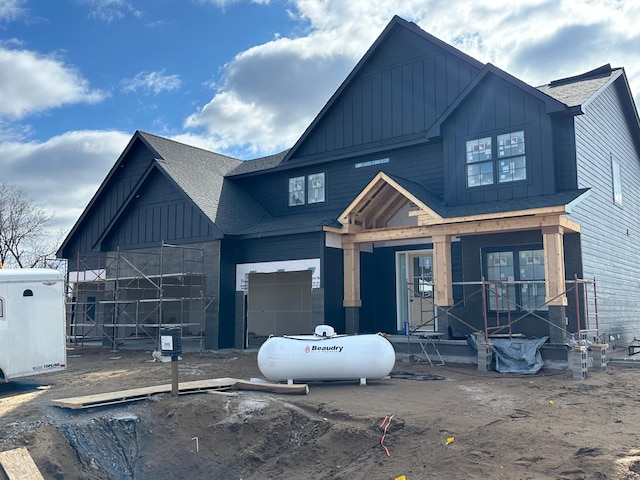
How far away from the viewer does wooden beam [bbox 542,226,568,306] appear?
1312 cm

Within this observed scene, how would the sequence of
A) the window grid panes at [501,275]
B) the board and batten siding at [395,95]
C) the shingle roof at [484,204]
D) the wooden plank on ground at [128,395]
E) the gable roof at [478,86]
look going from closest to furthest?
the wooden plank on ground at [128,395], the shingle roof at [484,204], the gable roof at [478,86], the window grid panes at [501,275], the board and batten siding at [395,95]

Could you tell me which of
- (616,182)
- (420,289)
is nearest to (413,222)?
(420,289)

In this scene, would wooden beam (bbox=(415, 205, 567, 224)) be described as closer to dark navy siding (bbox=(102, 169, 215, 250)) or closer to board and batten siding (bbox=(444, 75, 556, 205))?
board and batten siding (bbox=(444, 75, 556, 205))

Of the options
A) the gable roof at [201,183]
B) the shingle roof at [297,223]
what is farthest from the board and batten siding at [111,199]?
the shingle roof at [297,223]

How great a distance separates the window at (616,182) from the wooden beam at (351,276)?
848 centimetres

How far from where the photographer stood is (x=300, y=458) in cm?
834

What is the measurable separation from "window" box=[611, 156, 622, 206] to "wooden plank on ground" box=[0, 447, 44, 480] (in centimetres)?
1738

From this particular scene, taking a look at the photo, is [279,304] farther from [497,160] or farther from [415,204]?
[497,160]

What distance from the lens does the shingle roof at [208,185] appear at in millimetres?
19859

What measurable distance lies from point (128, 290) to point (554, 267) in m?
16.8

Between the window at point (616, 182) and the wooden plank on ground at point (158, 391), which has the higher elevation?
the window at point (616, 182)

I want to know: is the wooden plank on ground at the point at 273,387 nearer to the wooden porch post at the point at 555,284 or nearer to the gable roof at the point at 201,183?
the wooden porch post at the point at 555,284

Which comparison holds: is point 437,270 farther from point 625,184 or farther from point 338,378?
point 625,184

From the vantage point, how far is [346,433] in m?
8.48
